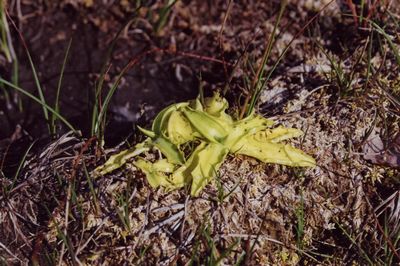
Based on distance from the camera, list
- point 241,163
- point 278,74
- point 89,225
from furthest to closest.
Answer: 1. point 278,74
2. point 241,163
3. point 89,225

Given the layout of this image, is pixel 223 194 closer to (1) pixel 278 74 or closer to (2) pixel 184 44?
(1) pixel 278 74

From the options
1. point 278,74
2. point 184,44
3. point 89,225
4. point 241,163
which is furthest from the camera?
point 184,44

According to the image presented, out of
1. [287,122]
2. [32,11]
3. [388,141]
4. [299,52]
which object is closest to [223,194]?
[287,122]

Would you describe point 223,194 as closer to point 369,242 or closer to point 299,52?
point 369,242

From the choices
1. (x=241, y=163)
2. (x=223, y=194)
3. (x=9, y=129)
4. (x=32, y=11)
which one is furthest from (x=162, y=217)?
(x=32, y=11)

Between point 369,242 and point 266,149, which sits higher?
point 266,149

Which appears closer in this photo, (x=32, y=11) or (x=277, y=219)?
(x=277, y=219)

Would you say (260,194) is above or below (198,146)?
below
